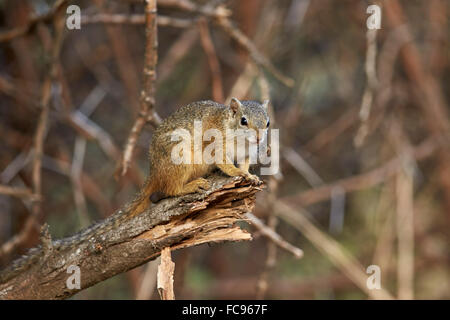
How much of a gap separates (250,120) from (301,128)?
12.6 ft

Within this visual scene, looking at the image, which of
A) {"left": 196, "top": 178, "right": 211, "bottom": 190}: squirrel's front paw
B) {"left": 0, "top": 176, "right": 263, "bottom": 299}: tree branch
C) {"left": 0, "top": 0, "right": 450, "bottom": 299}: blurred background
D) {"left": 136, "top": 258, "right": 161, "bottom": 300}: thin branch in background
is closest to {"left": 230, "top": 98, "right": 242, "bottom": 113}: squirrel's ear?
{"left": 196, "top": 178, "right": 211, "bottom": 190}: squirrel's front paw

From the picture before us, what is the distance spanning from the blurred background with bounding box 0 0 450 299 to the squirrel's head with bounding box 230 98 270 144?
197 cm

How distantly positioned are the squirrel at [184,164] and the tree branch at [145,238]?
0.09m

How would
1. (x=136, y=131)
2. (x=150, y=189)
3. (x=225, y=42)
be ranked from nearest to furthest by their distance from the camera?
1. (x=150, y=189)
2. (x=136, y=131)
3. (x=225, y=42)

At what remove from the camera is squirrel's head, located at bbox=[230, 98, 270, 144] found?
10.5ft

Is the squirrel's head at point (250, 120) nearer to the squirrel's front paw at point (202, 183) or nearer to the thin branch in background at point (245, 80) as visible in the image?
the squirrel's front paw at point (202, 183)

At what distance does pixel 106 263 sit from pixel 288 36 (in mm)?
4140

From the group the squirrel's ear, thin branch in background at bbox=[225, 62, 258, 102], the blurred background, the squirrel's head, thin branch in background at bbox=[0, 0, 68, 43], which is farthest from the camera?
the blurred background

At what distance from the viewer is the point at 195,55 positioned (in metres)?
7.27

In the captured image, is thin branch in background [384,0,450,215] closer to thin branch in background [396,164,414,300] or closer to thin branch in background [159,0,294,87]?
thin branch in background [396,164,414,300]

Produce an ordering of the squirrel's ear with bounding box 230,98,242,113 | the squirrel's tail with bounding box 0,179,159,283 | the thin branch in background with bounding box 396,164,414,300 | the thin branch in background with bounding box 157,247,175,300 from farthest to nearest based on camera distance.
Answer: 1. the thin branch in background with bounding box 396,164,414,300
2. the squirrel's ear with bounding box 230,98,242,113
3. the squirrel's tail with bounding box 0,179,159,283
4. the thin branch in background with bounding box 157,247,175,300

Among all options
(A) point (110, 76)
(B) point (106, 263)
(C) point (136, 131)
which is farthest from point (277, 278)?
(B) point (106, 263)

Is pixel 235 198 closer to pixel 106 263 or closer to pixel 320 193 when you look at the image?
pixel 106 263

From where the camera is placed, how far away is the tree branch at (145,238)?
8.81 feet
